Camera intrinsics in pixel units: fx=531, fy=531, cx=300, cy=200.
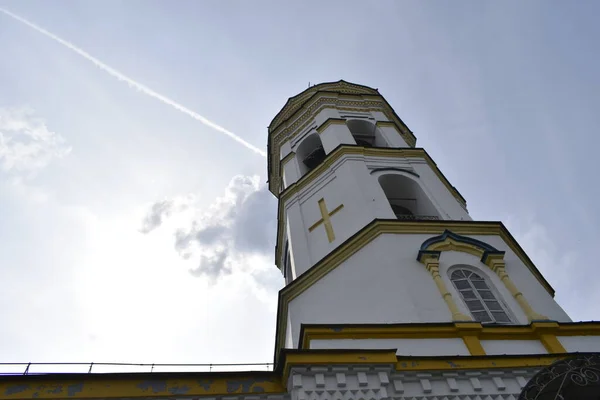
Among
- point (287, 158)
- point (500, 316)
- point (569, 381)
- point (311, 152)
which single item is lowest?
point (569, 381)

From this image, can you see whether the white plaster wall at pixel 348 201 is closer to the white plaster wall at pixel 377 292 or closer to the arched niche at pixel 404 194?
the arched niche at pixel 404 194

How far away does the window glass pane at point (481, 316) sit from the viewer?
33.2ft

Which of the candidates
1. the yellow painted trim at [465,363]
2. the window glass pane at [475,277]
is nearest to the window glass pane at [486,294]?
the window glass pane at [475,277]

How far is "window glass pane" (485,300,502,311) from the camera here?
1041 centimetres

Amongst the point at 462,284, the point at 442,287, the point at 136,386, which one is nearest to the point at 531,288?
the point at 462,284

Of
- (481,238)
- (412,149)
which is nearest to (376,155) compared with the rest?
(412,149)

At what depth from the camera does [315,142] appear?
63.4 ft

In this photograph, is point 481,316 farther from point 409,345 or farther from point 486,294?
point 409,345

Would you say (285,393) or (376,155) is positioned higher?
(376,155)

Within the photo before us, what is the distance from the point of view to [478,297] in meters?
10.6

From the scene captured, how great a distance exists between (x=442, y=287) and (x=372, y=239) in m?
2.10

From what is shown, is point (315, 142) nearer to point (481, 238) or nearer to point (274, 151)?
point (274, 151)

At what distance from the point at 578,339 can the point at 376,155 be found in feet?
26.0

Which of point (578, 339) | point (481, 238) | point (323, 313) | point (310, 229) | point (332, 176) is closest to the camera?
point (578, 339)
